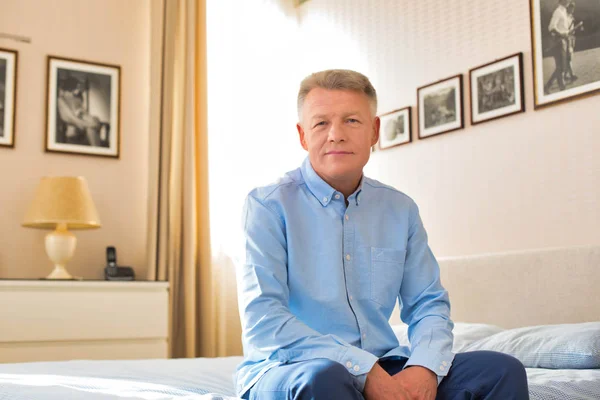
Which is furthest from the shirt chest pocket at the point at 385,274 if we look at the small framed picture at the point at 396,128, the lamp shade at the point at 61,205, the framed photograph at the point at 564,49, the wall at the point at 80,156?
the wall at the point at 80,156

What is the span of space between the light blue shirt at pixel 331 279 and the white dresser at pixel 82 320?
7.73ft

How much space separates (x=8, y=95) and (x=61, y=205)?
0.84m

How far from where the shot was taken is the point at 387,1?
4.21m

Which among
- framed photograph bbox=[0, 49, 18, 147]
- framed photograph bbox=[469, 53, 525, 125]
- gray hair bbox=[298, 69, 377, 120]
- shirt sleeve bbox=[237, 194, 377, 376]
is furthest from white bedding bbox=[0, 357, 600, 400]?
framed photograph bbox=[0, 49, 18, 147]

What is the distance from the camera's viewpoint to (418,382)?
139 centimetres

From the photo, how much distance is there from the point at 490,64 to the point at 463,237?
2.83 ft

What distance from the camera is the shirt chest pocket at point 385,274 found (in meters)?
1.60

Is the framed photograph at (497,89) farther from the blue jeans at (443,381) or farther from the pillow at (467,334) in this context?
the blue jeans at (443,381)

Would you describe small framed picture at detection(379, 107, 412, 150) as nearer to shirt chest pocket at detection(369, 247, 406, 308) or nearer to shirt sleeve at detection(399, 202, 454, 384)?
shirt sleeve at detection(399, 202, 454, 384)

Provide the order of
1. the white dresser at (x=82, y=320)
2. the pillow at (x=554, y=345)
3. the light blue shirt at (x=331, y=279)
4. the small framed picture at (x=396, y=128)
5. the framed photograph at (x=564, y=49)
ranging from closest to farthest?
the light blue shirt at (x=331, y=279), the pillow at (x=554, y=345), the framed photograph at (x=564, y=49), the white dresser at (x=82, y=320), the small framed picture at (x=396, y=128)

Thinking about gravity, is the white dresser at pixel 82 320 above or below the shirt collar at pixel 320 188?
below

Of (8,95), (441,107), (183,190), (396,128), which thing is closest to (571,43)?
(441,107)

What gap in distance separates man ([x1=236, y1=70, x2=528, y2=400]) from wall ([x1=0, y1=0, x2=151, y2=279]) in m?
2.92

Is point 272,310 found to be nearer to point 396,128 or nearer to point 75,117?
point 396,128
